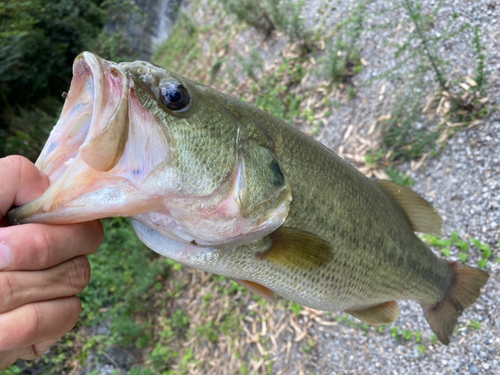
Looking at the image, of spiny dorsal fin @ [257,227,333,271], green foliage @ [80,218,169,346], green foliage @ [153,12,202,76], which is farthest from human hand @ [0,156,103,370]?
green foliage @ [153,12,202,76]

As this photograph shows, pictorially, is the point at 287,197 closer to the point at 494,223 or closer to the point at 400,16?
the point at 494,223

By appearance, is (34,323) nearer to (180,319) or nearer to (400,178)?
(400,178)

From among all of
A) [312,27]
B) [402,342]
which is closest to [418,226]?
[402,342]

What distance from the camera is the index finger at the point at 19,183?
995 mm

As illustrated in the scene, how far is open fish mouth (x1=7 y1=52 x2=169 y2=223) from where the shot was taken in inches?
36.3

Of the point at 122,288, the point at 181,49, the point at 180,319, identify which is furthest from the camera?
the point at 181,49

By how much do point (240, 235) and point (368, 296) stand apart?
0.84m

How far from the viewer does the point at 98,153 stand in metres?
0.91

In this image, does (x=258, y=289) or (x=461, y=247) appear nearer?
(x=258, y=289)

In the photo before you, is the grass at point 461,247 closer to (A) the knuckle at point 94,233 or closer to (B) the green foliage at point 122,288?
(A) the knuckle at point 94,233

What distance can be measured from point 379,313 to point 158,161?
147 cm

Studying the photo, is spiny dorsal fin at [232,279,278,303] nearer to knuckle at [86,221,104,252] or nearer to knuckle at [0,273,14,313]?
knuckle at [86,221,104,252]

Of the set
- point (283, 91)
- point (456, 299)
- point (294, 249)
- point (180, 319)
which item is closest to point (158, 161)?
point (294, 249)

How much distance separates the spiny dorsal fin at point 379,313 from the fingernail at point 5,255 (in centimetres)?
154
